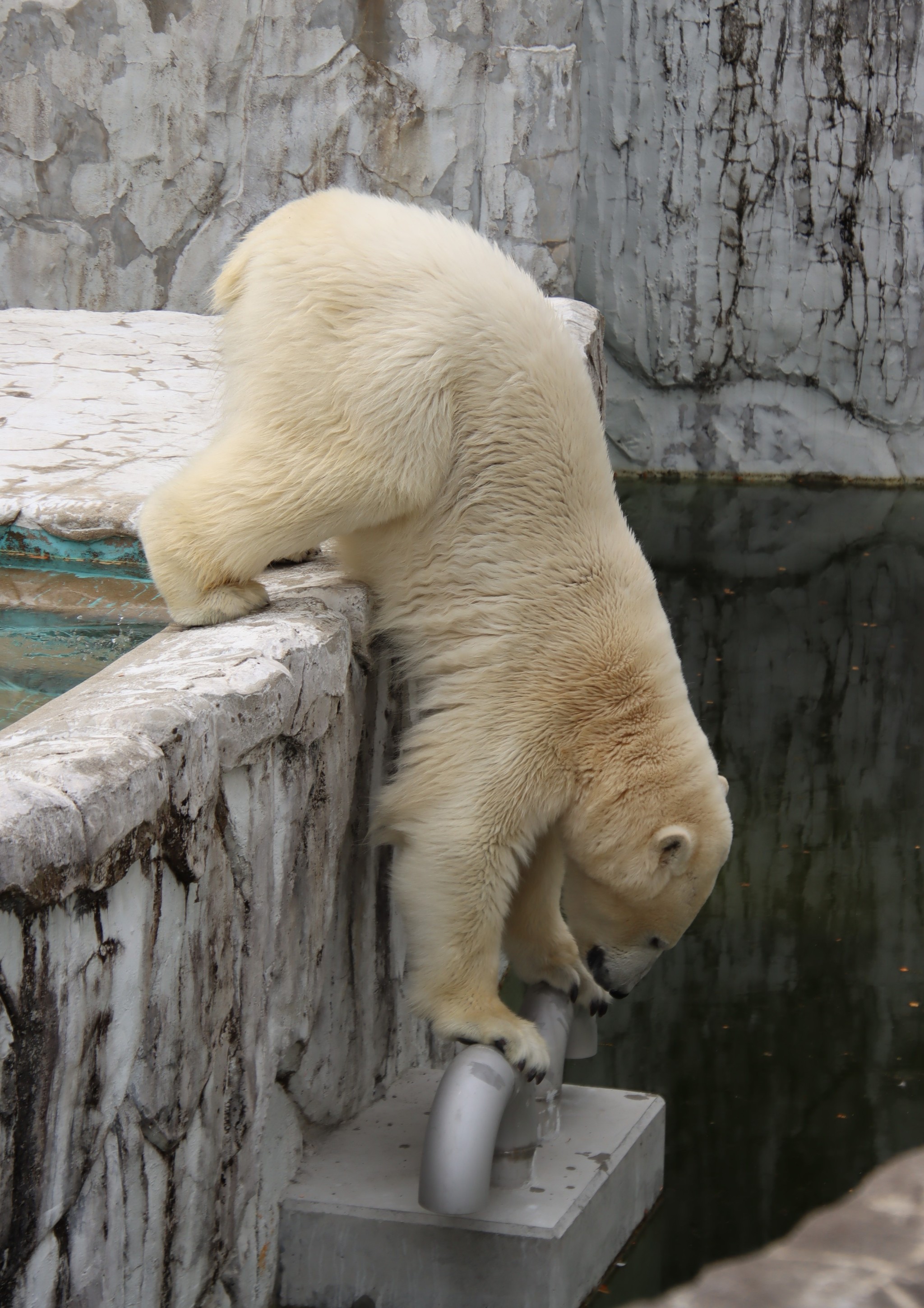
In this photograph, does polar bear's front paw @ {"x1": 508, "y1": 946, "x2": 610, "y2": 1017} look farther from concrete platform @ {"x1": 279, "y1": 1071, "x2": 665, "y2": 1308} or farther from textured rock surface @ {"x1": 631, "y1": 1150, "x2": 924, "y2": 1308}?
textured rock surface @ {"x1": 631, "y1": 1150, "x2": 924, "y2": 1308}

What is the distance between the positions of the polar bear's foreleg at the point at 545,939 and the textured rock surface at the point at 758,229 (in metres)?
6.47

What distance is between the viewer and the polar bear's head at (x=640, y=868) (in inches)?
82.7

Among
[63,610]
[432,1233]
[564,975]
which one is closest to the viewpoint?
[432,1233]

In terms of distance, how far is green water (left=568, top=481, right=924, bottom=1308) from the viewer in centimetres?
259

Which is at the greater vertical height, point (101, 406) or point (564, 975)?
point (101, 406)

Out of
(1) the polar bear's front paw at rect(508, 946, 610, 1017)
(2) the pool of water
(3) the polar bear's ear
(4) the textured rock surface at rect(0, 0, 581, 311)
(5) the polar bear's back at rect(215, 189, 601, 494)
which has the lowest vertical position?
(1) the polar bear's front paw at rect(508, 946, 610, 1017)

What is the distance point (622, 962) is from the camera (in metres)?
2.24

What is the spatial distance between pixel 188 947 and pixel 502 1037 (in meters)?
0.62

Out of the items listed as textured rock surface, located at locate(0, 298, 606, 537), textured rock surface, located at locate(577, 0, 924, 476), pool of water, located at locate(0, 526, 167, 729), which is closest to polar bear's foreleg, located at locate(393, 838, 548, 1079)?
pool of water, located at locate(0, 526, 167, 729)

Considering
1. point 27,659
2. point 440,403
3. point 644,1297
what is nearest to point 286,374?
point 440,403

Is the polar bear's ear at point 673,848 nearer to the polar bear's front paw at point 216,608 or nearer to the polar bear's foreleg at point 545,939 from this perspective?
the polar bear's foreleg at point 545,939

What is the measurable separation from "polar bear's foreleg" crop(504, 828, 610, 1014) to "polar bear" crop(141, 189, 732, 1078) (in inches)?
7.9

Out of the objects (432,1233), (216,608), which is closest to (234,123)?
(216,608)

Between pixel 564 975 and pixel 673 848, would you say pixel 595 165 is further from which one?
pixel 673 848
